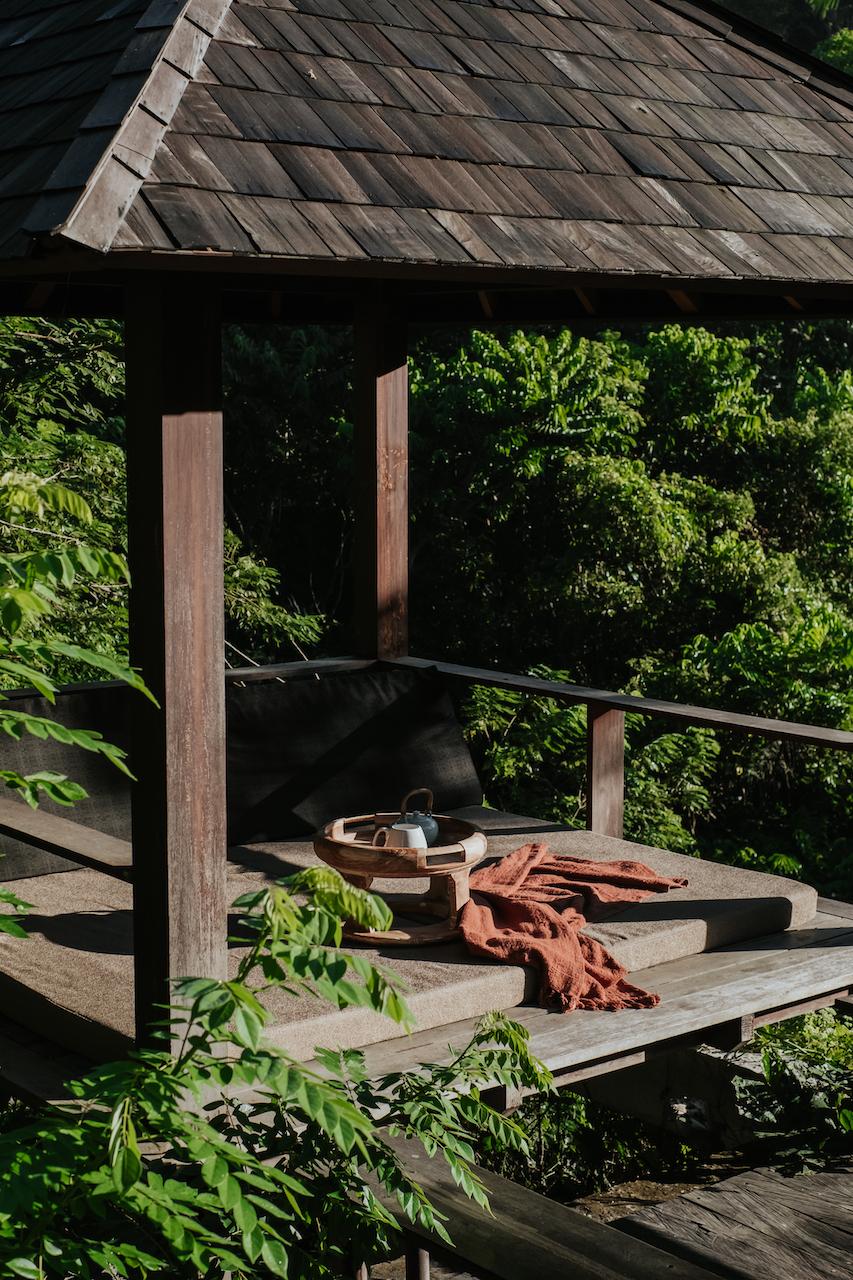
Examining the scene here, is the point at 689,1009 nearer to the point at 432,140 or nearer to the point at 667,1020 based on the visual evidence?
the point at 667,1020

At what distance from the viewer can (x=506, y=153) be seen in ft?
13.0

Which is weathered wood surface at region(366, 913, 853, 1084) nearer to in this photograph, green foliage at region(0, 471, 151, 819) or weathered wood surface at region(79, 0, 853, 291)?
green foliage at region(0, 471, 151, 819)

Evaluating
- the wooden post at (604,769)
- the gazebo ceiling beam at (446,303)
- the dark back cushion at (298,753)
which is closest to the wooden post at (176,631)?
the dark back cushion at (298,753)

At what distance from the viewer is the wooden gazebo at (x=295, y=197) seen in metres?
3.23

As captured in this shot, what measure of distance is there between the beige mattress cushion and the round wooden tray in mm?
65

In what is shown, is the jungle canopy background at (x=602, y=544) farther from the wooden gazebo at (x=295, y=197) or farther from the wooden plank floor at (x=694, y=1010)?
the wooden gazebo at (x=295, y=197)

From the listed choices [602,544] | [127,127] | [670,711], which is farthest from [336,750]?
[602,544]

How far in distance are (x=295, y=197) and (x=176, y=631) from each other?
100cm

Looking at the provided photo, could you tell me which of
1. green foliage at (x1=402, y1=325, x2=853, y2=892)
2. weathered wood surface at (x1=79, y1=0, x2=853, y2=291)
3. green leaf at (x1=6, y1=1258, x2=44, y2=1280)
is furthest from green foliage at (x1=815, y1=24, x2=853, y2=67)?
green leaf at (x1=6, y1=1258, x2=44, y2=1280)

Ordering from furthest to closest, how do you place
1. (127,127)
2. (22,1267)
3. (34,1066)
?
(34,1066) < (127,127) < (22,1267)

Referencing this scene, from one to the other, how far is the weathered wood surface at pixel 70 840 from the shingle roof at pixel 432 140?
1432 millimetres

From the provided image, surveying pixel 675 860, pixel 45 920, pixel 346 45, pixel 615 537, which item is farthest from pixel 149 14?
pixel 615 537

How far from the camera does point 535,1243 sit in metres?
2.48

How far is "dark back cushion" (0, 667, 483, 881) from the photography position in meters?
5.32
